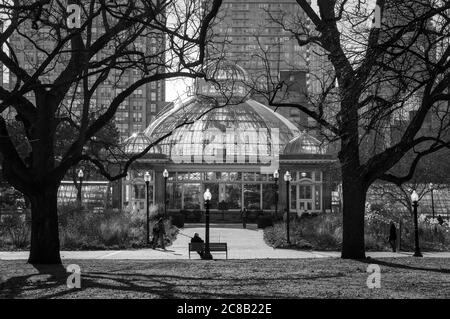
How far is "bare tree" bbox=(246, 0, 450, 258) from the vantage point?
1236cm

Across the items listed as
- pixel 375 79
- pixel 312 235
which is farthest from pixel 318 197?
pixel 375 79

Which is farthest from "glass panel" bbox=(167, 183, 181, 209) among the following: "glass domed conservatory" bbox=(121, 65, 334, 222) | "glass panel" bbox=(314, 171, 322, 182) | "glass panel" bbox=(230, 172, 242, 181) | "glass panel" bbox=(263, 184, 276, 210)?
"glass panel" bbox=(314, 171, 322, 182)

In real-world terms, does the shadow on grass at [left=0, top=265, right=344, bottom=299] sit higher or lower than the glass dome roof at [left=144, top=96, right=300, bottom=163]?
lower

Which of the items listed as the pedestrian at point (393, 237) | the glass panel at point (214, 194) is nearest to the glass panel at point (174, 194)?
the glass panel at point (214, 194)

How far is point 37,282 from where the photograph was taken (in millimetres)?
12555

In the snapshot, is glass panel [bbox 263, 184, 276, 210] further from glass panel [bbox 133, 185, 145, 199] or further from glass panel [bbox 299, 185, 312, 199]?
glass panel [bbox 133, 185, 145, 199]

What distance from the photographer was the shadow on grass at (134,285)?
34.0 ft

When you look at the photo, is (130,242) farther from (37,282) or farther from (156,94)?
(156,94)

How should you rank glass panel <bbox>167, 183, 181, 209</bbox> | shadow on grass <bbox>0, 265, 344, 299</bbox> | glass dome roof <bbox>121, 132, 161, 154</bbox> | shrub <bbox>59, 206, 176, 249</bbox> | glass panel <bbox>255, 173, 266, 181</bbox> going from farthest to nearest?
glass panel <bbox>255, 173, 266, 181</bbox>
glass panel <bbox>167, 183, 181, 209</bbox>
glass dome roof <bbox>121, 132, 161, 154</bbox>
shrub <bbox>59, 206, 176, 249</bbox>
shadow on grass <bbox>0, 265, 344, 299</bbox>

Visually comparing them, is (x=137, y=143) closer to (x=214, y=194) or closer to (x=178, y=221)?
(x=214, y=194)

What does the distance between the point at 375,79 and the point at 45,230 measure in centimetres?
944

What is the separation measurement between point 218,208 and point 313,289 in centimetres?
3952
